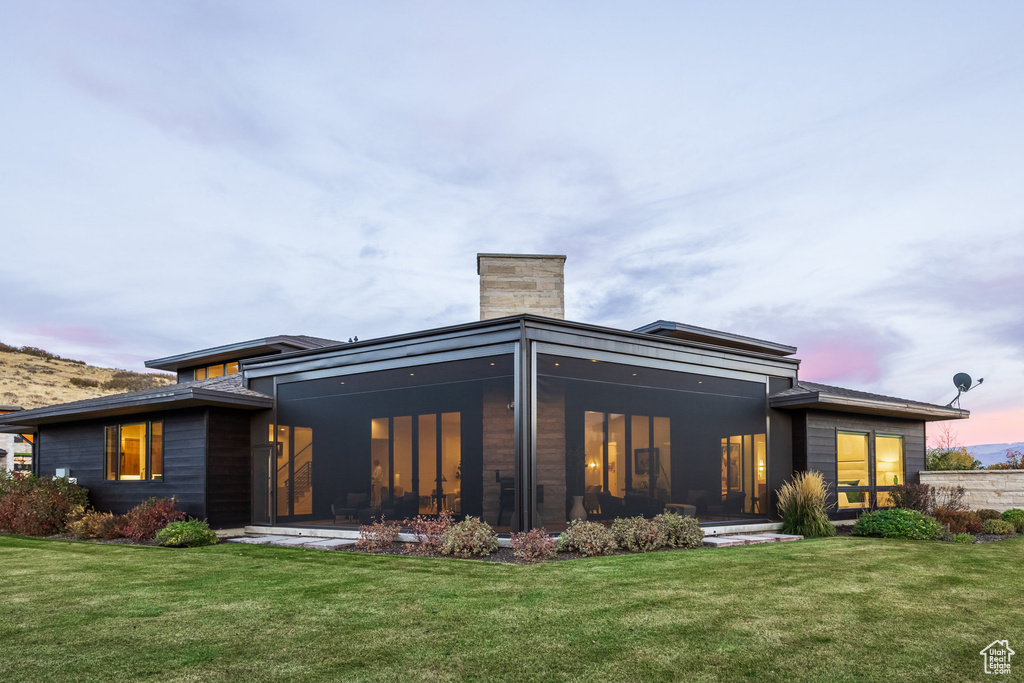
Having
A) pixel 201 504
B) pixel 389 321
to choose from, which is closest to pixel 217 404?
pixel 201 504

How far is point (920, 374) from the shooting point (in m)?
21.3

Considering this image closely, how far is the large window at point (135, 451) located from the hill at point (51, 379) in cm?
3396

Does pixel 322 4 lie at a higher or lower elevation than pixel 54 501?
higher

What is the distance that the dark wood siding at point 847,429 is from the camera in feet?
42.8

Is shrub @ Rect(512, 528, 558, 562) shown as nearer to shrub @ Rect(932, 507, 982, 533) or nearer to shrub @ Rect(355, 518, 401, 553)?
shrub @ Rect(355, 518, 401, 553)

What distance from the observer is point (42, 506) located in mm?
13188

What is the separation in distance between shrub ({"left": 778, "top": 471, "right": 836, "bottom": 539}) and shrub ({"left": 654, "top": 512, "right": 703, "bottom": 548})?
2.80 m

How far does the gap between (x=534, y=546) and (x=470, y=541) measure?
0.95 m

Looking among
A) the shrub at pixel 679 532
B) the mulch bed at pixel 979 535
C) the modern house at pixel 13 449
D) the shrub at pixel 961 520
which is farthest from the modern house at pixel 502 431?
the modern house at pixel 13 449

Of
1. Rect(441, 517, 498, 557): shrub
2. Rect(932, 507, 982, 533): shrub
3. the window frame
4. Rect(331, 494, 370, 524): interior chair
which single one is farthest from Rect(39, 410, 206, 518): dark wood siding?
Rect(932, 507, 982, 533): shrub

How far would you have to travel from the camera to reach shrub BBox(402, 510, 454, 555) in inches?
372

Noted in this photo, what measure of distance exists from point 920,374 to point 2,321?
173 feet

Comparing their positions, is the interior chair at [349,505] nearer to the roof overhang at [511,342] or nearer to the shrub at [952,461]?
the roof overhang at [511,342]

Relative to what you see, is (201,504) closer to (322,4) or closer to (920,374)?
(322,4)
